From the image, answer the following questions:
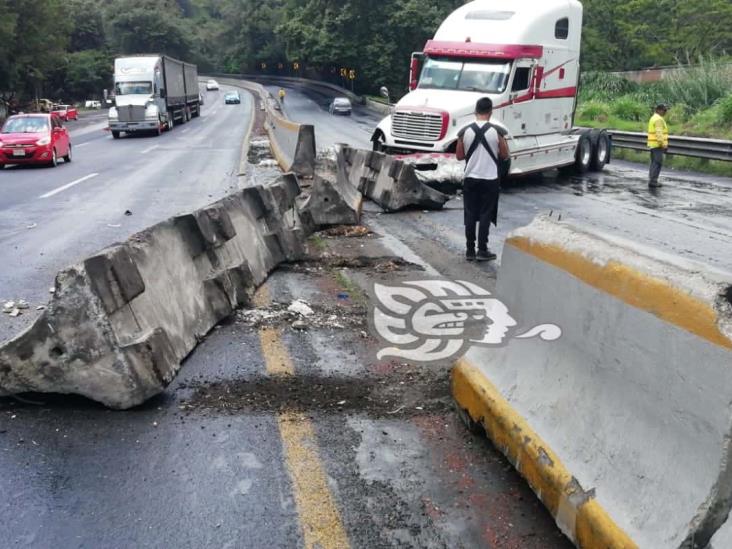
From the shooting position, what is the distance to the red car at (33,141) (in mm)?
20672

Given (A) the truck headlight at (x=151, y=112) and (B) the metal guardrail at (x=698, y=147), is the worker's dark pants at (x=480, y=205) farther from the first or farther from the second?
(A) the truck headlight at (x=151, y=112)

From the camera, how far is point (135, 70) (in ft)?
121

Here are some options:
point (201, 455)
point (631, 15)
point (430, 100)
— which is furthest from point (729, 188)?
point (631, 15)

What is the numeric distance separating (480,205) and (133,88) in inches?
1249

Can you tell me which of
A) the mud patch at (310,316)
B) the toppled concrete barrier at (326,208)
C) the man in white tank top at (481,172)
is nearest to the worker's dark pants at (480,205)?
the man in white tank top at (481,172)

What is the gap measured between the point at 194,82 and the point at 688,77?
33.7 meters

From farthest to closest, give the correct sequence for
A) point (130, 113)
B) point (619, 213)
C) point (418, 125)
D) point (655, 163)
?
point (130, 113) < point (655, 163) < point (418, 125) < point (619, 213)

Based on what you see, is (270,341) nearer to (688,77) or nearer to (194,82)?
(688,77)

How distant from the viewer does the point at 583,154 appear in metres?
18.6

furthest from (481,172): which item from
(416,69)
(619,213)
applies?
(416,69)

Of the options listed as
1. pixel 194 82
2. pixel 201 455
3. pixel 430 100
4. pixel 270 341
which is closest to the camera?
pixel 201 455

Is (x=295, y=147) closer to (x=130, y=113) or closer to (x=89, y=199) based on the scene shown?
(x=89, y=199)

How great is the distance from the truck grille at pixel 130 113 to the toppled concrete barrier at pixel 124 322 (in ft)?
101

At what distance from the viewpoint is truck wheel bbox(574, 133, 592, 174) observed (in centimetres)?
1850
